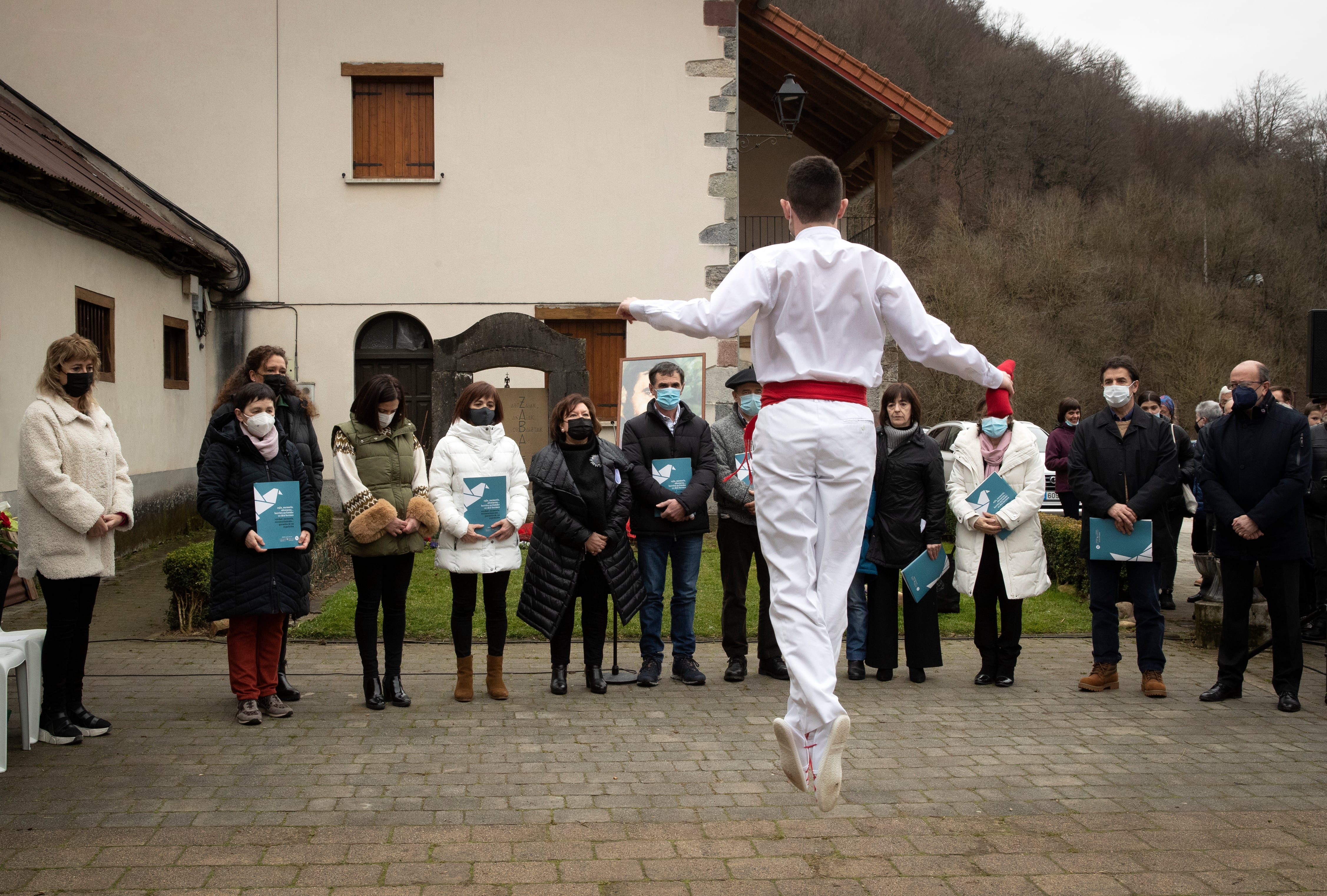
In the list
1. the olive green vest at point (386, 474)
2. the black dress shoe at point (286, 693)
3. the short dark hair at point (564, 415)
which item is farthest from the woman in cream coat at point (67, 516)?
the short dark hair at point (564, 415)

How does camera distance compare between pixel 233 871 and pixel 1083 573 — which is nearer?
pixel 233 871

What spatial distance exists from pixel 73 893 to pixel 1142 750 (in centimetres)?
494

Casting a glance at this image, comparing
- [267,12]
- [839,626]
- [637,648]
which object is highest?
[267,12]

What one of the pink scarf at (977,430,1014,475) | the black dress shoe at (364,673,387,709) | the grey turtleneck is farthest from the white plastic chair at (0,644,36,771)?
the pink scarf at (977,430,1014,475)

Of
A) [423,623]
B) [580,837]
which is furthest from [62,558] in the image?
[423,623]

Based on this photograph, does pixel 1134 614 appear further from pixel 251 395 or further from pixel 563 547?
pixel 251 395

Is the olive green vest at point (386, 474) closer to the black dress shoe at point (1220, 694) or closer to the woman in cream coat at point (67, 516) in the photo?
the woman in cream coat at point (67, 516)

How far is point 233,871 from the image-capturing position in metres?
4.23

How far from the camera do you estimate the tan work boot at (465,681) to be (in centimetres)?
711

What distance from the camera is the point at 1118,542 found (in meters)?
7.49

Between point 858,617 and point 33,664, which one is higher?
point 33,664

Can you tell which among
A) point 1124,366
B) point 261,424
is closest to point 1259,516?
point 1124,366

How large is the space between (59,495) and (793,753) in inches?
154

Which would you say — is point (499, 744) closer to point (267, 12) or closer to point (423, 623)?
point (423, 623)
